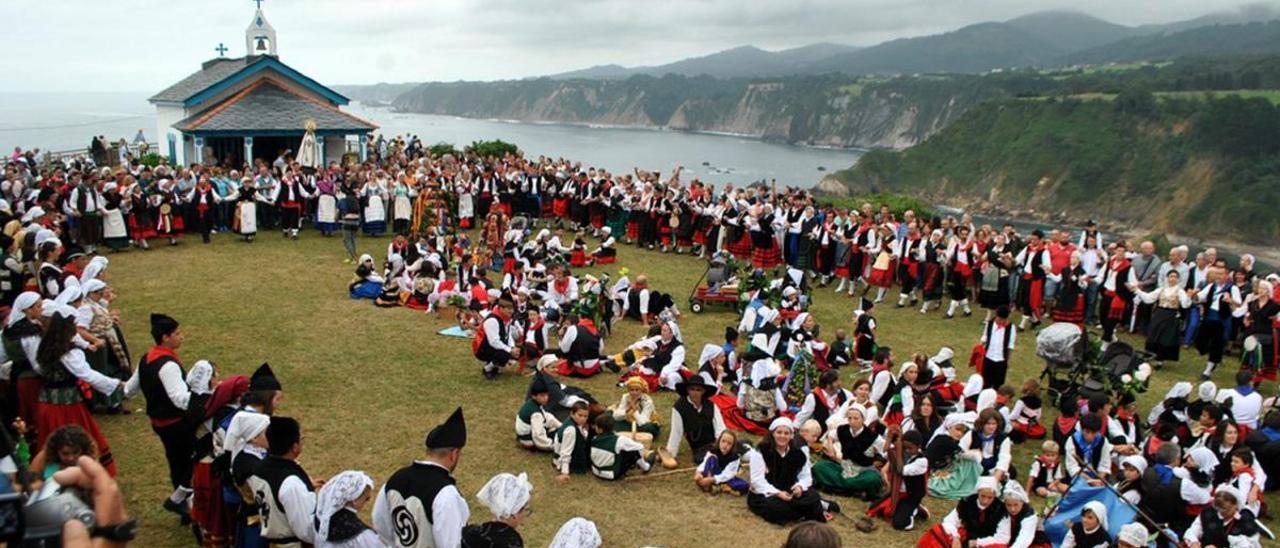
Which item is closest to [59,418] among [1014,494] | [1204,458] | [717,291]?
[1014,494]

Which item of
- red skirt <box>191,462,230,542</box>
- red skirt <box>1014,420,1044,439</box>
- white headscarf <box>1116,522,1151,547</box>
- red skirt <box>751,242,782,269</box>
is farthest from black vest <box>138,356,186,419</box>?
red skirt <box>751,242,782,269</box>

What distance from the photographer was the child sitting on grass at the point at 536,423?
8438 millimetres

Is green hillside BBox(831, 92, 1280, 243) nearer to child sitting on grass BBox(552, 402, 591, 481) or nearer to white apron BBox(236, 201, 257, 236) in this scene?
white apron BBox(236, 201, 257, 236)

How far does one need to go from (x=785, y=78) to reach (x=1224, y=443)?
546 ft

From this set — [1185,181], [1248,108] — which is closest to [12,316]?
[1185,181]

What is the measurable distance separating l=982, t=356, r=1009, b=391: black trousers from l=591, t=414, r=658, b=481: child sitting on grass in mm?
4629

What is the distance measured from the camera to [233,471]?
509cm

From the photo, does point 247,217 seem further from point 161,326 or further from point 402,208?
point 161,326

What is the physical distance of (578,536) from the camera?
454 centimetres

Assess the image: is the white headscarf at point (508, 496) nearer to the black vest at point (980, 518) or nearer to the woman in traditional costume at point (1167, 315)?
the black vest at point (980, 518)

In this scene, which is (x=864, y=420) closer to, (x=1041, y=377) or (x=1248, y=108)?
(x=1041, y=377)

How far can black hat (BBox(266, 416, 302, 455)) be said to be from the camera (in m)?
4.82

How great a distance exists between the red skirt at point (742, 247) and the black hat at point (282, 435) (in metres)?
12.6

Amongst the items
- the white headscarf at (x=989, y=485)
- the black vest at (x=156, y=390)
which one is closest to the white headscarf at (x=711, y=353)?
the white headscarf at (x=989, y=485)
